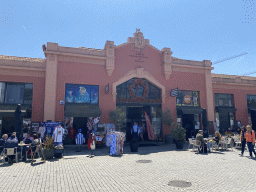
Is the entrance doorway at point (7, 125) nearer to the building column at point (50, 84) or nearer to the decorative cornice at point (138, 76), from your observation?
the building column at point (50, 84)

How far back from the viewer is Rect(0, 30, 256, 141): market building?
13875 mm

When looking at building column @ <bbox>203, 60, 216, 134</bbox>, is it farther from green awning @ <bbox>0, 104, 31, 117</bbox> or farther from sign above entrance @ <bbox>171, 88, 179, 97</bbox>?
green awning @ <bbox>0, 104, 31, 117</bbox>

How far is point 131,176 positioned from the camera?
682 centimetres

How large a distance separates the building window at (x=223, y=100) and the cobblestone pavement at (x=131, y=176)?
1173 cm

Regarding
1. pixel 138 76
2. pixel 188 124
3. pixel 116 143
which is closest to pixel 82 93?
pixel 138 76

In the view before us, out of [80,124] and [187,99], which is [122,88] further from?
[187,99]

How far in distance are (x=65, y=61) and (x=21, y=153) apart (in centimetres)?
776

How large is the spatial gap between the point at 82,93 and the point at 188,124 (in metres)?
10.4

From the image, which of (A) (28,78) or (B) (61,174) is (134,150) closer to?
(B) (61,174)

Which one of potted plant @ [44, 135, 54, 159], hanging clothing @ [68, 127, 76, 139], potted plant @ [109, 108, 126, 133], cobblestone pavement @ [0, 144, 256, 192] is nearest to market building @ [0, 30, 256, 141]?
potted plant @ [109, 108, 126, 133]

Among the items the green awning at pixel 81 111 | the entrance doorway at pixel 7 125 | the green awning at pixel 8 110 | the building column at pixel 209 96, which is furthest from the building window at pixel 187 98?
the entrance doorway at pixel 7 125

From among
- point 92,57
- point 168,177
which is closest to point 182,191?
point 168,177

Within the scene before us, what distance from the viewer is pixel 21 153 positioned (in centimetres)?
944

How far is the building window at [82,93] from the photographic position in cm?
1464
